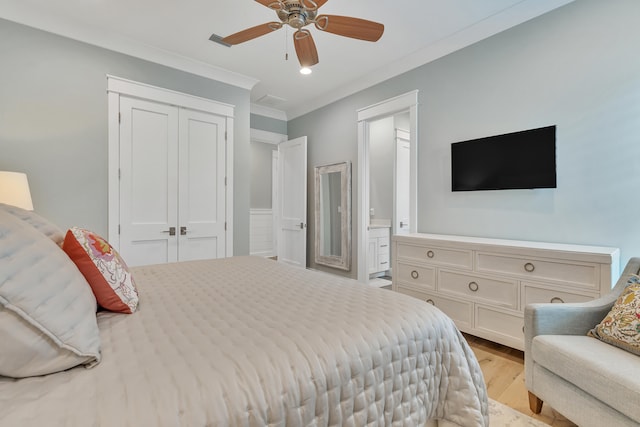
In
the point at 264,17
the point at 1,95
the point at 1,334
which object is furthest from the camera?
the point at 264,17

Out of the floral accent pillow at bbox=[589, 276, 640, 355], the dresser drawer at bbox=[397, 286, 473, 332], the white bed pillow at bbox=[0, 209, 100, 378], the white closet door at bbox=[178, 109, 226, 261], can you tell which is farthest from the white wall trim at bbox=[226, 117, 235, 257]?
the floral accent pillow at bbox=[589, 276, 640, 355]

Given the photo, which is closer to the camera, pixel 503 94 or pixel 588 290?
pixel 588 290

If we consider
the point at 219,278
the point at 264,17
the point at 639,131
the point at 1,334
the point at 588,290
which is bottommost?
the point at 588,290

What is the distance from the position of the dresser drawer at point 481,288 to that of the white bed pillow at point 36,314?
2.47 m

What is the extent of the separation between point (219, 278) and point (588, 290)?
2.28 meters

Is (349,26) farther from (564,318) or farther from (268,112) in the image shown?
(268,112)

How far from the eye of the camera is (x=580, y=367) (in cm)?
134

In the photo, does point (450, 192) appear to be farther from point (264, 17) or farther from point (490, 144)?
point (264, 17)

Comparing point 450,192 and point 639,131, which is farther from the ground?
point 639,131

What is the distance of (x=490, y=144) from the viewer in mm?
2711

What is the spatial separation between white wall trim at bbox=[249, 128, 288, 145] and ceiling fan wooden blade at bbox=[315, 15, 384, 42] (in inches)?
116

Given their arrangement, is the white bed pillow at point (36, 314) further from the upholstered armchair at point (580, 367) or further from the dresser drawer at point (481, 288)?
the dresser drawer at point (481, 288)

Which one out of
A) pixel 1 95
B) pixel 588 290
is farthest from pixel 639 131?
pixel 1 95

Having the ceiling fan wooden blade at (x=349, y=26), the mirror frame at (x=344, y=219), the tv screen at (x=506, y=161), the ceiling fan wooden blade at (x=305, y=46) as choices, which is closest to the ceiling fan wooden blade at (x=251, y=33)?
the ceiling fan wooden blade at (x=305, y=46)
